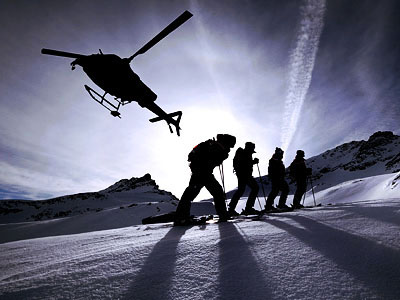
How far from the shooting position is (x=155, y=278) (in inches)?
43.6

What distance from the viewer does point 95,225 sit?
31.3 feet

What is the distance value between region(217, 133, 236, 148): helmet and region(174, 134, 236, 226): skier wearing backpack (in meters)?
0.09

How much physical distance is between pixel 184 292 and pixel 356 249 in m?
1.12

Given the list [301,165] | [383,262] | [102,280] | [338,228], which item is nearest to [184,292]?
[102,280]

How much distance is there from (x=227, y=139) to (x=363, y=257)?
314 cm

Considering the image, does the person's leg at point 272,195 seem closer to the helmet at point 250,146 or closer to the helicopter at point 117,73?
the helmet at point 250,146

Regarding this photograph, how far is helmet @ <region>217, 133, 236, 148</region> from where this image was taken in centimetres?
414

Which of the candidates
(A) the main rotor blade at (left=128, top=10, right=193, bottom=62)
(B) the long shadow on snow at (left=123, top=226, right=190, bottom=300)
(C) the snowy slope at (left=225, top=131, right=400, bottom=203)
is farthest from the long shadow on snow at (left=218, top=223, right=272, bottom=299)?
(C) the snowy slope at (left=225, top=131, right=400, bottom=203)

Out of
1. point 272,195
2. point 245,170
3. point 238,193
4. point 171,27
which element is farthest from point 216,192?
point 171,27

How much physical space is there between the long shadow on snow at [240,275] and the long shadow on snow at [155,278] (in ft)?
0.91

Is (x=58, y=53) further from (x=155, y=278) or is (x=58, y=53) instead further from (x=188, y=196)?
(x=155, y=278)

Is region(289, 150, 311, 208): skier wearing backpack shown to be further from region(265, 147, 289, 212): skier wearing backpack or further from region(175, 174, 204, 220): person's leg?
region(175, 174, 204, 220): person's leg

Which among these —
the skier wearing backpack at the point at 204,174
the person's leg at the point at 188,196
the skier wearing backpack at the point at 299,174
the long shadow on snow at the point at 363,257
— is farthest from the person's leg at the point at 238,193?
the long shadow on snow at the point at 363,257

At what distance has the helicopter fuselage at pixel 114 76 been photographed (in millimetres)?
5836
